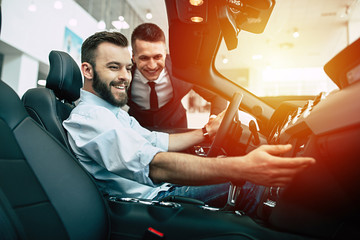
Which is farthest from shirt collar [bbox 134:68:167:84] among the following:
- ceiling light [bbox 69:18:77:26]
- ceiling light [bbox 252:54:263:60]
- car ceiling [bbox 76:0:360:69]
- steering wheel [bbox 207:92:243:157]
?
ceiling light [bbox 252:54:263:60]

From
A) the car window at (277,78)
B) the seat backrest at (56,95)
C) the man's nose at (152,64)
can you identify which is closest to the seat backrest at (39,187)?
the seat backrest at (56,95)

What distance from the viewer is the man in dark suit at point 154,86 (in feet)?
6.11

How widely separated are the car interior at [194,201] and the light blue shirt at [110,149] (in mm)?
67

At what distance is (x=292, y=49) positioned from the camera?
8.07 meters

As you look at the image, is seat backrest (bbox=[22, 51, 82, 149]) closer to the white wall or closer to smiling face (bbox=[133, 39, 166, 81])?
smiling face (bbox=[133, 39, 166, 81])

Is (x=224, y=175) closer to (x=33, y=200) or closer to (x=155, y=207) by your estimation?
(x=155, y=207)

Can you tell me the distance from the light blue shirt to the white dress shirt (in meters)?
0.98

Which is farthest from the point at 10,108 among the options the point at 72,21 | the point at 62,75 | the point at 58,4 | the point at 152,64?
the point at 72,21

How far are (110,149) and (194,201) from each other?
0.35 m

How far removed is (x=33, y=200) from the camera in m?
0.69

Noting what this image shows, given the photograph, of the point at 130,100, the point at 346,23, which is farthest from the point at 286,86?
the point at 130,100

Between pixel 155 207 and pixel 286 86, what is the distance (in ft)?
34.2

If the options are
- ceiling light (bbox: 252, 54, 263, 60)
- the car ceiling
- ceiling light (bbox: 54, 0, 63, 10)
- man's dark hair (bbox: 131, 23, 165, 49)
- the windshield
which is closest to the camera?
man's dark hair (bbox: 131, 23, 165, 49)

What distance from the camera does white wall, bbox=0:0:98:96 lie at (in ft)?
14.6
